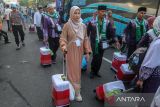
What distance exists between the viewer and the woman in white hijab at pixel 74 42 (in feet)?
14.8

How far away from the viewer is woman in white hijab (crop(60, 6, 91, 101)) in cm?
450

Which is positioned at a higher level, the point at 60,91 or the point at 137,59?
the point at 137,59

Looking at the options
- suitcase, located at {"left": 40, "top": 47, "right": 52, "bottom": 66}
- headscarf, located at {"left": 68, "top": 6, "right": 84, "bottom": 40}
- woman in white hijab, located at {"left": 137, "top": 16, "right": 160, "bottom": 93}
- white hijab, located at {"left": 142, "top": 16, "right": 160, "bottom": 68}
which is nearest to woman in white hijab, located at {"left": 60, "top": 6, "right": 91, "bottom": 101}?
headscarf, located at {"left": 68, "top": 6, "right": 84, "bottom": 40}

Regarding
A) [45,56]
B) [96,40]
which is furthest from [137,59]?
[45,56]

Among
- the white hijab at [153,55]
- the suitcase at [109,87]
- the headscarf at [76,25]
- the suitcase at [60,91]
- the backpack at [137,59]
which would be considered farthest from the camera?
the headscarf at [76,25]

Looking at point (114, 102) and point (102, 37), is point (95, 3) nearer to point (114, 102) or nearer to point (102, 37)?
point (102, 37)

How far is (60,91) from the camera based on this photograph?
4.16 meters

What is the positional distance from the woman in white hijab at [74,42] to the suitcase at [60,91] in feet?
1.37

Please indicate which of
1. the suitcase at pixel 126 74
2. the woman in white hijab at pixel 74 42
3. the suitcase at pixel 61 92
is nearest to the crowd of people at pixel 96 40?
the woman in white hijab at pixel 74 42

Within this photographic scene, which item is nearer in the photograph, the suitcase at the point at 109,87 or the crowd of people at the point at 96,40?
the crowd of people at the point at 96,40

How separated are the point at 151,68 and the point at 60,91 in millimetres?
1761

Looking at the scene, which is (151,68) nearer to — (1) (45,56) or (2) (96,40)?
(2) (96,40)

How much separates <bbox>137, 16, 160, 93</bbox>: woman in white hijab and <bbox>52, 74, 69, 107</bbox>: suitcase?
54.3 inches

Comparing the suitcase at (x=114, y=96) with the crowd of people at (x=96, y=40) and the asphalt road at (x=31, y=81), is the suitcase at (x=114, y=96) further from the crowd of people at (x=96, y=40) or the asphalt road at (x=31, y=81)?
the asphalt road at (x=31, y=81)
